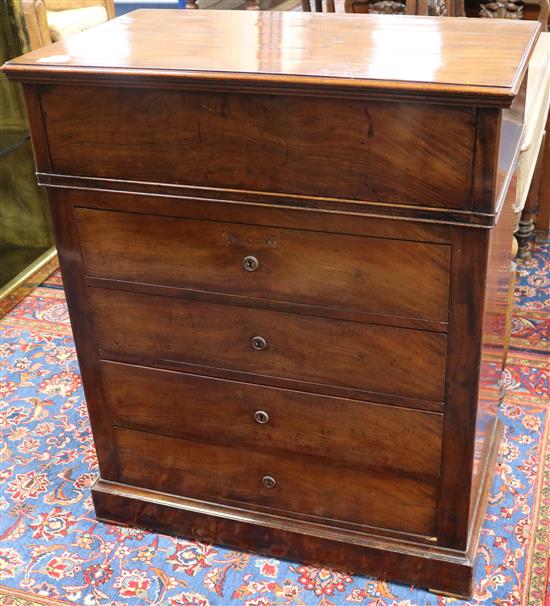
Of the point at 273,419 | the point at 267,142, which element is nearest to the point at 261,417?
the point at 273,419

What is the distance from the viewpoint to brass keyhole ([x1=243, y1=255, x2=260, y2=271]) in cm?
175

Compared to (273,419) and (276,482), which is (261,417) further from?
(276,482)

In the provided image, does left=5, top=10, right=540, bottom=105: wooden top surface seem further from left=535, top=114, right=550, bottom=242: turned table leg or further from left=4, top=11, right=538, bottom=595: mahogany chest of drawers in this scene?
left=535, top=114, right=550, bottom=242: turned table leg

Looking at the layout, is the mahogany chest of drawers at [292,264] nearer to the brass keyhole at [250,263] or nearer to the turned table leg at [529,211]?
the brass keyhole at [250,263]

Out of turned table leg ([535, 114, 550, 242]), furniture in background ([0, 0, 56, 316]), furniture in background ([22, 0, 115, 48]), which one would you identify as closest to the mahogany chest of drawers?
turned table leg ([535, 114, 550, 242])

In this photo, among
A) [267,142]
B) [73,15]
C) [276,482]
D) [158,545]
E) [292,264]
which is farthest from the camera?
[73,15]

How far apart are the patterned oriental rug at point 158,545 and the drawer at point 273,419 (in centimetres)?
31

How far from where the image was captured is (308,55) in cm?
166

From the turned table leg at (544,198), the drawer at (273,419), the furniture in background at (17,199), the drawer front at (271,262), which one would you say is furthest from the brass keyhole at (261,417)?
the turned table leg at (544,198)

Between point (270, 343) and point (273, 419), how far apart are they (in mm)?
190

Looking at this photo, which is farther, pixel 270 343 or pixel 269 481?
pixel 269 481

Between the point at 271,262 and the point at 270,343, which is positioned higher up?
the point at 271,262

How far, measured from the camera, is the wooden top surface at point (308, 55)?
4.88 ft

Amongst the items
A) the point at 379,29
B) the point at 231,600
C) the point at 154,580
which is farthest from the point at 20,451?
the point at 379,29
